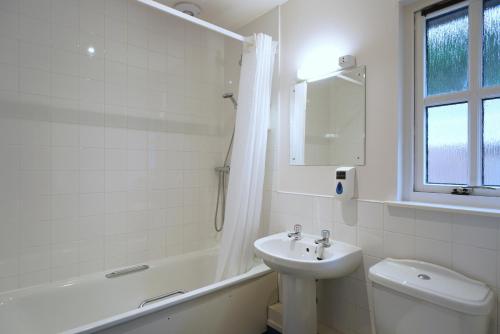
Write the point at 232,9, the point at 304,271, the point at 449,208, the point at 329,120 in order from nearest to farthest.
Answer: the point at 449,208
the point at 304,271
the point at 329,120
the point at 232,9

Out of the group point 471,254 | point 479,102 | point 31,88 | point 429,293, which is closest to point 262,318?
point 429,293

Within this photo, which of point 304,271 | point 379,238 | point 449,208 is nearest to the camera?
point 449,208

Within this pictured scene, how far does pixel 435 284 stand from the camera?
3.90ft

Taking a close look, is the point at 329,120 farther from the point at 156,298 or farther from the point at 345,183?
the point at 156,298

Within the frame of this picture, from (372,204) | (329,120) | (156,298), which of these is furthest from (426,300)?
(156,298)

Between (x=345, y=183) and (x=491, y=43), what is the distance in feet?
3.11

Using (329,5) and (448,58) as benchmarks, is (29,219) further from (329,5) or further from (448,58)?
(448,58)

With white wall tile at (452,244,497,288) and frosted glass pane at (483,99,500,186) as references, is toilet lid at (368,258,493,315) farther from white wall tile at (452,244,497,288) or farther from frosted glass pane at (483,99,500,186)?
frosted glass pane at (483,99,500,186)

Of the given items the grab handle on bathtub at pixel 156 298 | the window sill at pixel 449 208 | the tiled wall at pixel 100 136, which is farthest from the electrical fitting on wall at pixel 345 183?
the grab handle on bathtub at pixel 156 298

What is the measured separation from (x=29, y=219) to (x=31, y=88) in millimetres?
836

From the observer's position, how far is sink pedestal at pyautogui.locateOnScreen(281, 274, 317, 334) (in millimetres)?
1578

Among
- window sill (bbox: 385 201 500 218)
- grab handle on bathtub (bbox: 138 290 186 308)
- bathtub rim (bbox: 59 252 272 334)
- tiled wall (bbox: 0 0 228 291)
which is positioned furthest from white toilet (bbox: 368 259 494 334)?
tiled wall (bbox: 0 0 228 291)

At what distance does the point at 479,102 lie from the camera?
1313mm

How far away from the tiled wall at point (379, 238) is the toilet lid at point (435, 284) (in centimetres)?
5
